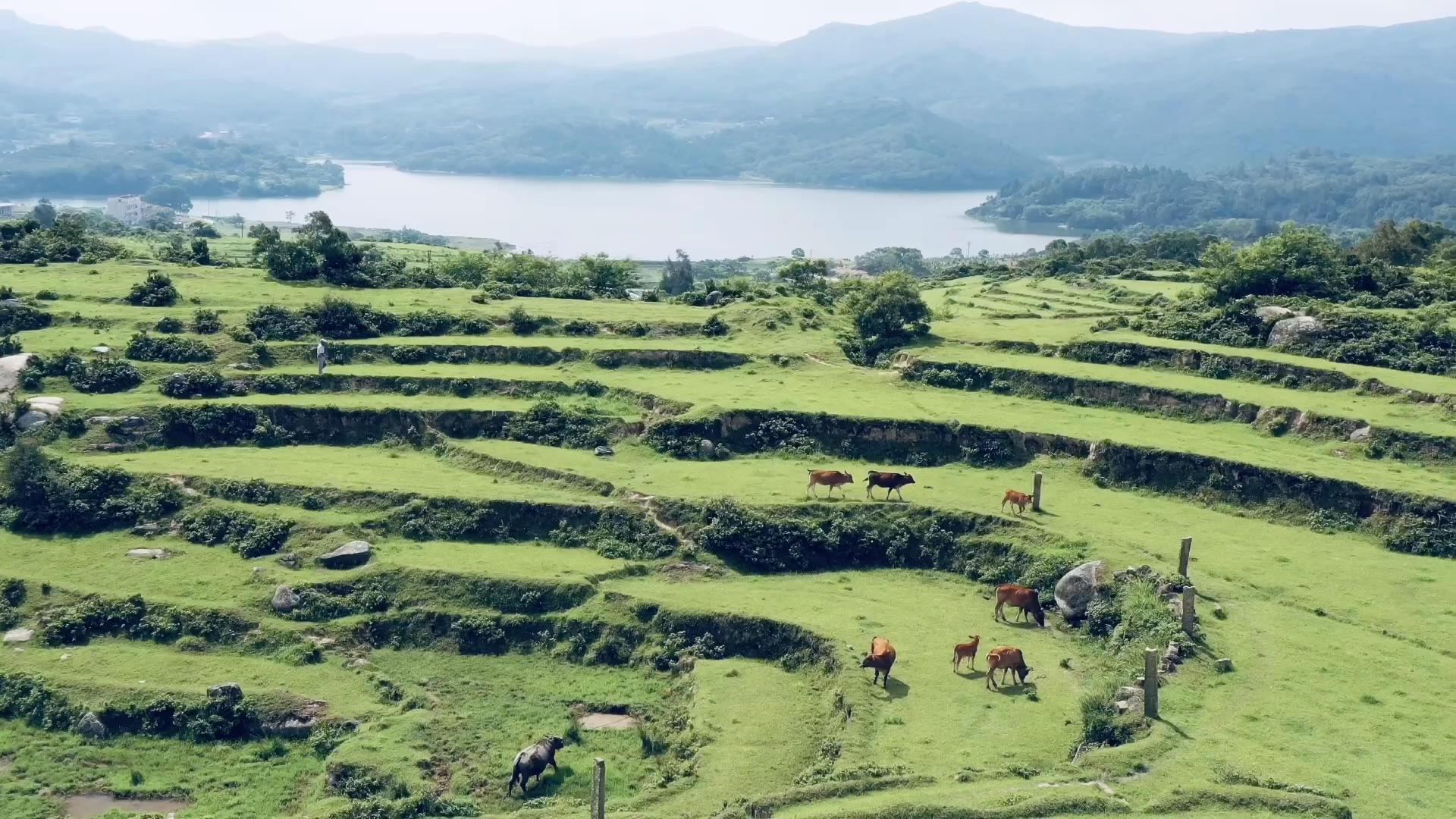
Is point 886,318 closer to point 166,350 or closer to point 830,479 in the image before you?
point 830,479

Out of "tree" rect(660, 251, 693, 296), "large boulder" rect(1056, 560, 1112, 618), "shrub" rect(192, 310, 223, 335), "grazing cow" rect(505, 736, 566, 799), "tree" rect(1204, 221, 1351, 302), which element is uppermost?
"tree" rect(1204, 221, 1351, 302)

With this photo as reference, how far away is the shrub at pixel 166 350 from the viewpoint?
1583 inches

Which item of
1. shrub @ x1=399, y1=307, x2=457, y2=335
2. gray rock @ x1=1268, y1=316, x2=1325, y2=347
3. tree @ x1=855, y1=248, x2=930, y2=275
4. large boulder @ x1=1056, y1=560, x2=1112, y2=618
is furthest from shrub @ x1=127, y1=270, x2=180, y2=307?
tree @ x1=855, y1=248, x2=930, y2=275

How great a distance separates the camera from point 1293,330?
40250 millimetres

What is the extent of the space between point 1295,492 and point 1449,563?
386cm

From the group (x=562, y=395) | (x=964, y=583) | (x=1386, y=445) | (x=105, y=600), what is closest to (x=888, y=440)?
(x=964, y=583)

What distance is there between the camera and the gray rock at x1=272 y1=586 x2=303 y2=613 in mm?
27750

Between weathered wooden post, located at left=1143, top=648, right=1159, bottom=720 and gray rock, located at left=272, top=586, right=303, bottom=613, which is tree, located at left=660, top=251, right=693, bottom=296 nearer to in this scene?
gray rock, located at left=272, top=586, right=303, bottom=613

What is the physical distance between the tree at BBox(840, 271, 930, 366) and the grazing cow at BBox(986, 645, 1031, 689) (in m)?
20.5

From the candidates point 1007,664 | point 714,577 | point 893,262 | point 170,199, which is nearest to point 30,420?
point 714,577

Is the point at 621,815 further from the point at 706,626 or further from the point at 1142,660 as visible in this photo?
the point at 1142,660

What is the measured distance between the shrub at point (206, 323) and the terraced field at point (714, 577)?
44cm

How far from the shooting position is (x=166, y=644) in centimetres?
2708

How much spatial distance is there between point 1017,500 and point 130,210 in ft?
480
